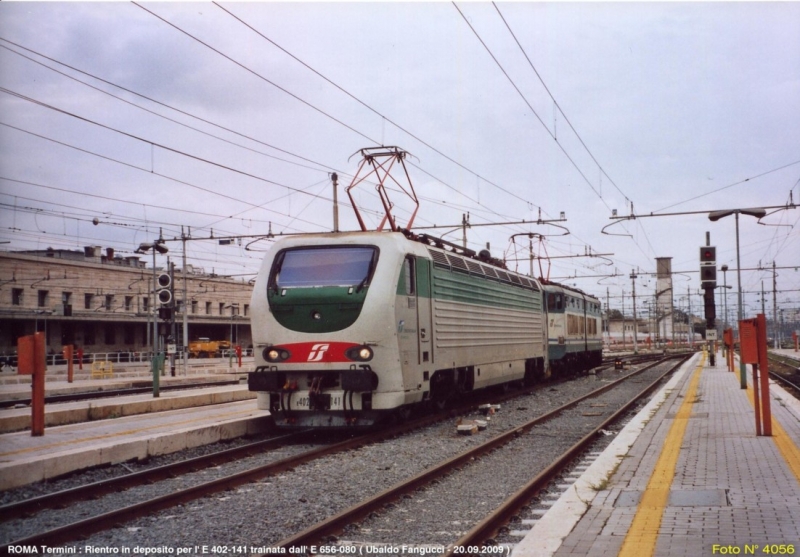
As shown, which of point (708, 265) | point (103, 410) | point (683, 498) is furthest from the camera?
point (708, 265)

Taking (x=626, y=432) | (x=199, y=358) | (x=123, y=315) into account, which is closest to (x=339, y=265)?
(x=626, y=432)

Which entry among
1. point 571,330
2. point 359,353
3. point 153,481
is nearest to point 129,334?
point 571,330

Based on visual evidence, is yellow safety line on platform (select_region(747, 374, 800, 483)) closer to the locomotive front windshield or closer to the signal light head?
the locomotive front windshield

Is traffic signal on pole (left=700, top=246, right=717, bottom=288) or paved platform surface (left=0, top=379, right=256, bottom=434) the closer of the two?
paved platform surface (left=0, top=379, right=256, bottom=434)

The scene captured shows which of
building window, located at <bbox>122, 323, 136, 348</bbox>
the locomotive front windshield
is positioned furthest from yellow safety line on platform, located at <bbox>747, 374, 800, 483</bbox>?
building window, located at <bbox>122, 323, 136, 348</bbox>

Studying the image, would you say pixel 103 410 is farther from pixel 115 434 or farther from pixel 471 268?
pixel 471 268

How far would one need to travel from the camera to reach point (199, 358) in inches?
2197

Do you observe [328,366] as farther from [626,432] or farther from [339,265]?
[626,432]

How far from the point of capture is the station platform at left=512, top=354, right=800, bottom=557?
221 inches

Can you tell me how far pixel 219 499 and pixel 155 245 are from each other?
2150cm

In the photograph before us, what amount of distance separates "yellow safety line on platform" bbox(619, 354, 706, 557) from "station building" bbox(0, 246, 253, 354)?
101ft

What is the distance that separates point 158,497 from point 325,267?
5553mm

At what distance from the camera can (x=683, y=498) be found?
7113mm

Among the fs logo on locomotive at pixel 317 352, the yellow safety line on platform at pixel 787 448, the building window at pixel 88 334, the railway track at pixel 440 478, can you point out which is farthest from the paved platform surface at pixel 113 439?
the building window at pixel 88 334
